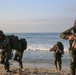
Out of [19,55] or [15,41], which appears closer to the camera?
[15,41]

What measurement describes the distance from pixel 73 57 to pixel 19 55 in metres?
5.76

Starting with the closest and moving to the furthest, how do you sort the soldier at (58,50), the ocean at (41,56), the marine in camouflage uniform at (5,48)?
1. the marine in camouflage uniform at (5,48)
2. the soldier at (58,50)
3. the ocean at (41,56)

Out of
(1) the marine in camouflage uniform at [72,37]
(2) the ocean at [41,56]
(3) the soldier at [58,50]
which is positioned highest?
(1) the marine in camouflage uniform at [72,37]

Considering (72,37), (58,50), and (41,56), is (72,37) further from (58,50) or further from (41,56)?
(41,56)

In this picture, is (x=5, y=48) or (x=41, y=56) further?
(x=41, y=56)

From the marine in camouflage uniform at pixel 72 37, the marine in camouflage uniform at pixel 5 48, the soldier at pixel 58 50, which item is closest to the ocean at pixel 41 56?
the soldier at pixel 58 50

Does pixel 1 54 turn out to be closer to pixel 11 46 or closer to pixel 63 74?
pixel 11 46

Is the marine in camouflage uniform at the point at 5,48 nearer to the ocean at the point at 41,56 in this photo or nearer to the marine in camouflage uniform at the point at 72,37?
the marine in camouflage uniform at the point at 72,37

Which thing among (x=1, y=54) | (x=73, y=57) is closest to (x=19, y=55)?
(x=1, y=54)

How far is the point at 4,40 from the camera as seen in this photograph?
12484 mm

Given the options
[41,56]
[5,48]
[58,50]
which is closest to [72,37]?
[5,48]

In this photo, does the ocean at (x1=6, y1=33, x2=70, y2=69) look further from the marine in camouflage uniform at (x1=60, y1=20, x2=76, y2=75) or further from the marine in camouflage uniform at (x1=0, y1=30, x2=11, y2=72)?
the marine in camouflage uniform at (x1=60, y1=20, x2=76, y2=75)

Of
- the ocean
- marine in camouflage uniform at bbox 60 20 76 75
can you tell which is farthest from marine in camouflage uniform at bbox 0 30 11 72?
the ocean

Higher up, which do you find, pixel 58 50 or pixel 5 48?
pixel 5 48
